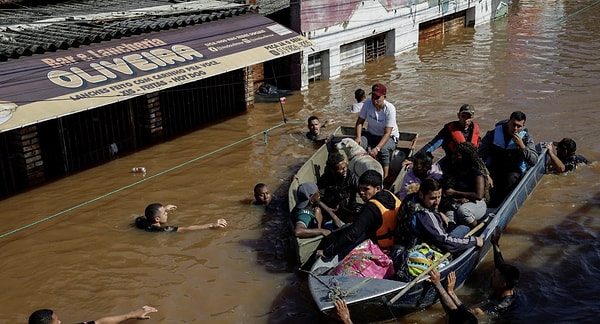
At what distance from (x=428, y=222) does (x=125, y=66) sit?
713 cm

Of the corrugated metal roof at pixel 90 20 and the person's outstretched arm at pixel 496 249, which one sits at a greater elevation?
the corrugated metal roof at pixel 90 20

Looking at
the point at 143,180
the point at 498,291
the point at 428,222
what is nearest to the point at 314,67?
the point at 143,180

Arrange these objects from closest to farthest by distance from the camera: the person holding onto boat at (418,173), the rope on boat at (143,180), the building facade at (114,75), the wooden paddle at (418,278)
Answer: the wooden paddle at (418,278)
the person holding onto boat at (418,173)
the rope on boat at (143,180)
the building facade at (114,75)

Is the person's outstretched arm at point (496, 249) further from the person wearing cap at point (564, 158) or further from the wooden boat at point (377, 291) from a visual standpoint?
the person wearing cap at point (564, 158)

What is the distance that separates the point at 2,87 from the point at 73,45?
2099 millimetres

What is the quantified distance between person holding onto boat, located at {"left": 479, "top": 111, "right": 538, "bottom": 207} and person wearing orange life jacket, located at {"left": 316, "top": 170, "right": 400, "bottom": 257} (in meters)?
3.04

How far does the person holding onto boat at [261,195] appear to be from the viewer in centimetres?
1053

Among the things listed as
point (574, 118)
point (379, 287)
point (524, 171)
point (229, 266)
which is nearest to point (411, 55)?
point (574, 118)

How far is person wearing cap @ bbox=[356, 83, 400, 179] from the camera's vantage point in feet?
34.5

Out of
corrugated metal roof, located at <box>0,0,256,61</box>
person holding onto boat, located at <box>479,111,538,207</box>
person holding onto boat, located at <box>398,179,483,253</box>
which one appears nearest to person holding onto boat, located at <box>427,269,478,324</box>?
person holding onto boat, located at <box>398,179,483,253</box>

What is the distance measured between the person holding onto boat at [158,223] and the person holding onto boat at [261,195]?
791 mm

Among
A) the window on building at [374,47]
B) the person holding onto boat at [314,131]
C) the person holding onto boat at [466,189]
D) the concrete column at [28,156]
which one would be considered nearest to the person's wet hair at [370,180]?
the person holding onto boat at [466,189]

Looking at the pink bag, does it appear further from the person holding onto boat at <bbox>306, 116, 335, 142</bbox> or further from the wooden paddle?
the person holding onto boat at <bbox>306, 116, 335, 142</bbox>

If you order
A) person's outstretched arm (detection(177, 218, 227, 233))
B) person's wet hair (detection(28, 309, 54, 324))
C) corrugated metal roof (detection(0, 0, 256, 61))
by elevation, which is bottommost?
person's outstretched arm (detection(177, 218, 227, 233))
